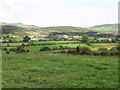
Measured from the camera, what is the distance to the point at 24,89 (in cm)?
1052

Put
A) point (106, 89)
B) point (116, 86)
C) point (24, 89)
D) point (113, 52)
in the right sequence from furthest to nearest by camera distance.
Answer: point (113, 52) < point (116, 86) < point (106, 89) < point (24, 89)

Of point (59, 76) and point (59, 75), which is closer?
point (59, 76)

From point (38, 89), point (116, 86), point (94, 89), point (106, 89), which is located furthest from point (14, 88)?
point (116, 86)

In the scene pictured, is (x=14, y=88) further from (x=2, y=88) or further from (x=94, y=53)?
(x=94, y=53)

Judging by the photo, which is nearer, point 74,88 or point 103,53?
point 74,88

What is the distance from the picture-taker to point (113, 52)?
1543 inches

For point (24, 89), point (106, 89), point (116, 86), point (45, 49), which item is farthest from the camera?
point (45, 49)

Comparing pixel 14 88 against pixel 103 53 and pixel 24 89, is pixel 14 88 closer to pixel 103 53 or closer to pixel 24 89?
pixel 24 89

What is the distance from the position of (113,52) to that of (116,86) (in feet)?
93.3

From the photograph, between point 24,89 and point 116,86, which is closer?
point 24,89

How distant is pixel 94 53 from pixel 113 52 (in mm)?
4447

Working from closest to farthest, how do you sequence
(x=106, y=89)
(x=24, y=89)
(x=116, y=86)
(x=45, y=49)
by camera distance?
(x=24, y=89) → (x=106, y=89) → (x=116, y=86) → (x=45, y=49)

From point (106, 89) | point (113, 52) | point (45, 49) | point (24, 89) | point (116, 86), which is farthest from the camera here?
point (45, 49)

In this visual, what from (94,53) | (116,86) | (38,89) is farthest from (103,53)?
(38,89)
